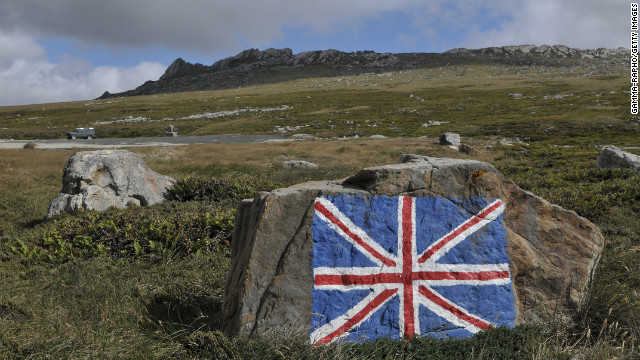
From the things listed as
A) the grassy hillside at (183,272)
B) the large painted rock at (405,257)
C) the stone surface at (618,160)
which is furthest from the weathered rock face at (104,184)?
the stone surface at (618,160)

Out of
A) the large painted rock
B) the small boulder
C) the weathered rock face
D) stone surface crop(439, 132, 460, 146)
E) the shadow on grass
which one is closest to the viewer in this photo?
the large painted rock

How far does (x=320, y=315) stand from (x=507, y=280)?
229 cm

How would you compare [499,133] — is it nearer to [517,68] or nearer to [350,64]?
[517,68]

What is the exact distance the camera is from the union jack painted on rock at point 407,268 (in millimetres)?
4730

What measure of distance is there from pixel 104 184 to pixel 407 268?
36.3ft

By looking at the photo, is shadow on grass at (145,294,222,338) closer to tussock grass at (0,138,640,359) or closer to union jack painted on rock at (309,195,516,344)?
tussock grass at (0,138,640,359)

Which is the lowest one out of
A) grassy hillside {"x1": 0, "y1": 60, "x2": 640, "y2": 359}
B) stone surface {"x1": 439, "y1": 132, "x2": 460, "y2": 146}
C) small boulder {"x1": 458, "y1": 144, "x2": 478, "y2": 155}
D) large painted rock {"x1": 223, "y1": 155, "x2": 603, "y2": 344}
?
small boulder {"x1": 458, "y1": 144, "x2": 478, "y2": 155}

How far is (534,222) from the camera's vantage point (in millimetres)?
5398

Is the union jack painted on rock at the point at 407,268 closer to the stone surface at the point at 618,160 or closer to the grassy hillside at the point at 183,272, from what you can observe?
the grassy hillside at the point at 183,272

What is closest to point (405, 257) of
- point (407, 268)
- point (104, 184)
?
point (407, 268)

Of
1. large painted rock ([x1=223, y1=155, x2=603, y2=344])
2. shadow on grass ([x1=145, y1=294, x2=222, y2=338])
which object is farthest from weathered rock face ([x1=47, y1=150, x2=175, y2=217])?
large painted rock ([x1=223, y1=155, x2=603, y2=344])

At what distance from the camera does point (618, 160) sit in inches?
693

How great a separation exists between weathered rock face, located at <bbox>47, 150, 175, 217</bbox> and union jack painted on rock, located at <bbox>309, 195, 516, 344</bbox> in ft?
32.5

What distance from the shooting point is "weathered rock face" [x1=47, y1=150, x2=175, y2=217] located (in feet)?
40.8
